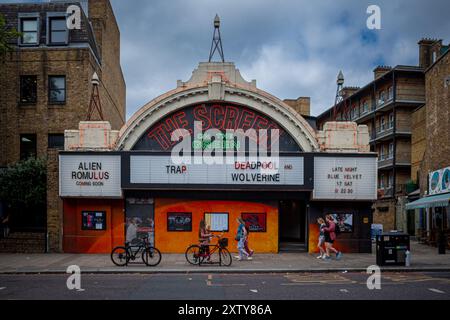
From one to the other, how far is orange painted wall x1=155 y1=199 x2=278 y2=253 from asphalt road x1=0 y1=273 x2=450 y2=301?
6.45m

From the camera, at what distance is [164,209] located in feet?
73.5

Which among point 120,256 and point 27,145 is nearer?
point 120,256

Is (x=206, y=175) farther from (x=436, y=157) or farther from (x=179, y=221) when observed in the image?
(x=436, y=157)

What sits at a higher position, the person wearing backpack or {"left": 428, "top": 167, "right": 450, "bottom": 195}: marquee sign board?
{"left": 428, "top": 167, "right": 450, "bottom": 195}: marquee sign board

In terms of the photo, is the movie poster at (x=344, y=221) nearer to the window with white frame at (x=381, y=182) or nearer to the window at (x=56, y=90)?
the window at (x=56, y=90)

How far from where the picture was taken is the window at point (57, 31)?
27495mm

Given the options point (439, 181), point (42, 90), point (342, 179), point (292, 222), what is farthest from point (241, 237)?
point (42, 90)

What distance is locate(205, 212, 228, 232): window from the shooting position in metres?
22.5

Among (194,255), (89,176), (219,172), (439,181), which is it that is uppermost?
(219,172)

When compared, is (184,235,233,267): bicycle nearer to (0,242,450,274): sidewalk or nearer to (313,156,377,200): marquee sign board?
(0,242,450,274): sidewalk

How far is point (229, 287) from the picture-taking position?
512 inches

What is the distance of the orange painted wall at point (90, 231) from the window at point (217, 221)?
165 inches

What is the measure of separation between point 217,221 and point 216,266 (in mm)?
5050

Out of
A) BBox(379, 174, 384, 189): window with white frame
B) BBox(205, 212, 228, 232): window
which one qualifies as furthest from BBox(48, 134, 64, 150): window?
BBox(379, 174, 384, 189): window with white frame
